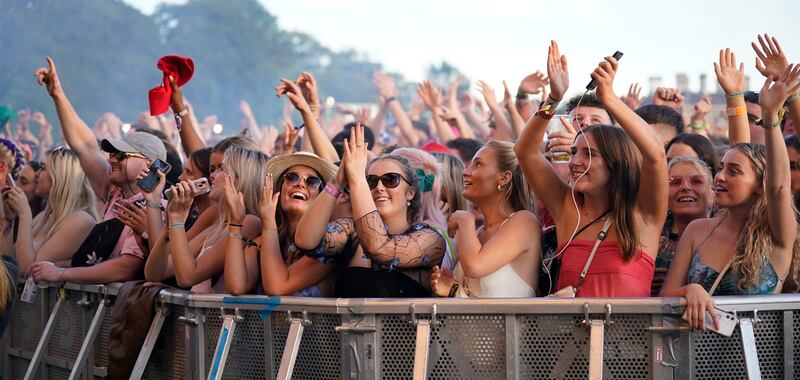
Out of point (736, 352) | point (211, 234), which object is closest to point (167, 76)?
point (211, 234)

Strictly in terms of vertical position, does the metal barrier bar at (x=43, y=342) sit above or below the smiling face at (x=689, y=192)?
below

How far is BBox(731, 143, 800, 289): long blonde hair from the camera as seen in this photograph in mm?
5172

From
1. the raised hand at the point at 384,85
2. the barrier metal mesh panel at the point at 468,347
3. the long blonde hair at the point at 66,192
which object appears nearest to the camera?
the barrier metal mesh panel at the point at 468,347

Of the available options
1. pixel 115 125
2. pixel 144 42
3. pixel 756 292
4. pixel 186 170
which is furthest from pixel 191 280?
pixel 144 42

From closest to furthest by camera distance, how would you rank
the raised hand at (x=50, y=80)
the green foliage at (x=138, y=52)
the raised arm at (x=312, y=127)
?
1. the raised arm at (x=312, y=127)
2. the raised hand at (x=50, y=80)
3. the green foliage at (x=138, y=52)

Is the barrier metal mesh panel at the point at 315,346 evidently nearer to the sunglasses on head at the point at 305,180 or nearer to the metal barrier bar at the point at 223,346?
the metal barrier bar at the point at 223,346

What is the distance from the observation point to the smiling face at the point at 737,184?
5449 millimetres

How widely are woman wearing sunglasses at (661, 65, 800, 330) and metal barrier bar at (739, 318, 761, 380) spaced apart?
292 millimetres

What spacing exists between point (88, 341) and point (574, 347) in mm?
3141

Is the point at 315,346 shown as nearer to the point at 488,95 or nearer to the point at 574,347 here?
the point at 574,347

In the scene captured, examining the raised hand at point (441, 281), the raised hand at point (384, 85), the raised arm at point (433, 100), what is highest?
the raised hand at point (384, 85)

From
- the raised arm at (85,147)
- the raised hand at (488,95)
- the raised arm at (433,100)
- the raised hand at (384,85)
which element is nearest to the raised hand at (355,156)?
the raised arm at (85,147)

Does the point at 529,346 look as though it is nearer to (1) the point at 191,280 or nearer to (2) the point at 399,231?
(2) the point at 399,231

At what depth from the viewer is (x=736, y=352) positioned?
15.8 ft
